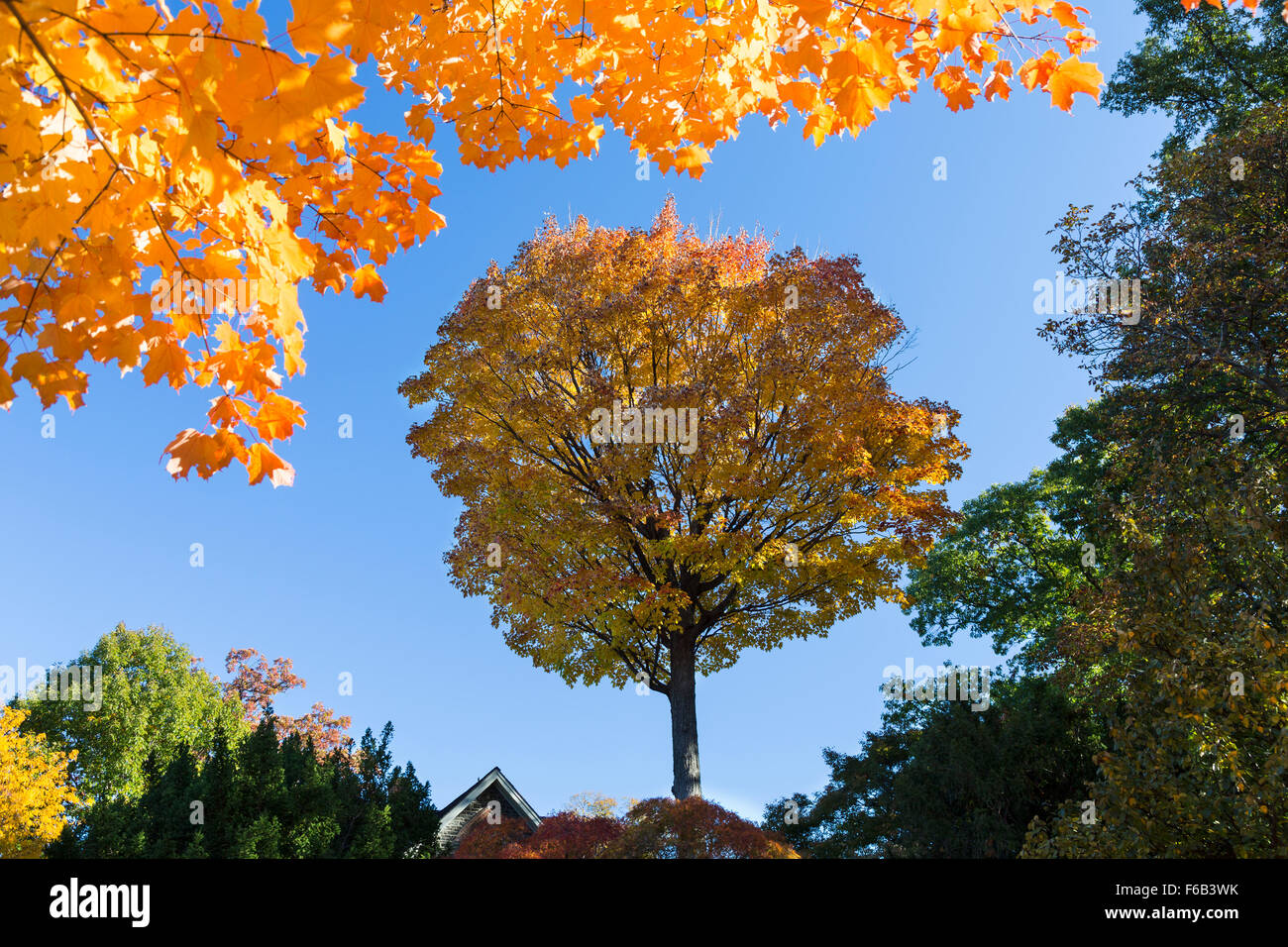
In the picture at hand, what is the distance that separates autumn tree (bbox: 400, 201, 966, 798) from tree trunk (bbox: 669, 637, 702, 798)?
0.03 meters

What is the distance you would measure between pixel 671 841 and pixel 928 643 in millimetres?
15844

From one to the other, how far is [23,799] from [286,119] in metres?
20.3

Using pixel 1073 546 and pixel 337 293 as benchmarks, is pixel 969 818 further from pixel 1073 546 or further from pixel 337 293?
pixel 337 293

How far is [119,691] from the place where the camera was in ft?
102

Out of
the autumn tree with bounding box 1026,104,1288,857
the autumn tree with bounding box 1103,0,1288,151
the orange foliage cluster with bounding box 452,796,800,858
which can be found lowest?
the orange foliage cluster with bounding box 452,796,800,858

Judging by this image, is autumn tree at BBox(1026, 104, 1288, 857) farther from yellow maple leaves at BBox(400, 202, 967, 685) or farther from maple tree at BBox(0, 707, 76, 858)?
maple tree at BBox(0, 707, 76, 858)

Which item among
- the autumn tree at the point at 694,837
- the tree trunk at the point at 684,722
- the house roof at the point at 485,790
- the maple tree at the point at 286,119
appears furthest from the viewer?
the house roof at the point at 485,790

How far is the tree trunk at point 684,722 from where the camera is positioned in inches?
480

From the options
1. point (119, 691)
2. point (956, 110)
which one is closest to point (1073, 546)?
point (956, 110)

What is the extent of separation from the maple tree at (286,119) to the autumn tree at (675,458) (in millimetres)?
7535

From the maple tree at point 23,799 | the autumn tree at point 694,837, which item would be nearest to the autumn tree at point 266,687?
the maple tree at point 23,799

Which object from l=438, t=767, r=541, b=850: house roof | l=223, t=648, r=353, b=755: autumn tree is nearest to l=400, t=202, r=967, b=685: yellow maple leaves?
l=438, t=767, r=541, b=850: house roof

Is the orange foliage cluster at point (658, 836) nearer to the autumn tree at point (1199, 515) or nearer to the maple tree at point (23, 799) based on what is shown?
the autumn tree at point (1199, 515)

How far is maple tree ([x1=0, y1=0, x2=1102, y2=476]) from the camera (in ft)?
8.77
